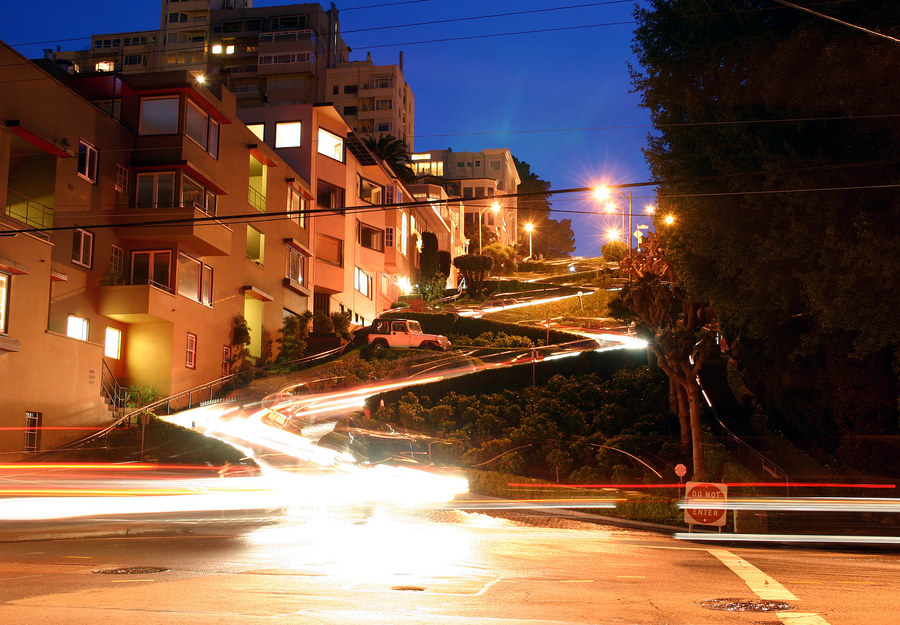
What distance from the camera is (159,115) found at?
32.9 m

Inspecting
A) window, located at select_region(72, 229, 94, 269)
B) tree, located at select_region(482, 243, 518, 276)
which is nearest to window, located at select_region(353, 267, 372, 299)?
window, located at select_region(72, 229, 94, 269)

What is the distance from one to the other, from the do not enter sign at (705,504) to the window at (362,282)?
34.7 metres

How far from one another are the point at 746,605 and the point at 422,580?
3.77 metres

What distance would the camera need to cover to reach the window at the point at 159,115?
108 feet

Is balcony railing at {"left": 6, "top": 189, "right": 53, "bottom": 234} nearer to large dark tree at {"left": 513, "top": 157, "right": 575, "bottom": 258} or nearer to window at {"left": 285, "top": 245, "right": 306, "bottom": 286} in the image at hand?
window at {"left": 285, "top": 245, "right": 306, "bottom": 286}

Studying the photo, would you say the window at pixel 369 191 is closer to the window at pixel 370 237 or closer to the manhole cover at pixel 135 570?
the window at pixel 370 237

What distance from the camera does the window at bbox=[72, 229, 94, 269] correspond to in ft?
96.2

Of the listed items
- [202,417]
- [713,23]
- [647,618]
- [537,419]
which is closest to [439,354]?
[537,419]

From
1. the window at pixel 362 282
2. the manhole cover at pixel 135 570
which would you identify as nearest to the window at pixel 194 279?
the window at pixel 362 282

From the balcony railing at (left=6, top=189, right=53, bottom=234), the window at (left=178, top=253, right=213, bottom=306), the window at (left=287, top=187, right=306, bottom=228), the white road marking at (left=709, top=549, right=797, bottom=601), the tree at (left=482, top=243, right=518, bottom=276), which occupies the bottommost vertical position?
the white road marking at (left=709, top=549, right=797, bottom=601)

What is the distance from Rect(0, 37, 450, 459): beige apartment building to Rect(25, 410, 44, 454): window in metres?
0.04

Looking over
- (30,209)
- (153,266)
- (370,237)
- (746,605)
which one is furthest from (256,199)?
(746,605)

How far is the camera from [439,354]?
137 ft

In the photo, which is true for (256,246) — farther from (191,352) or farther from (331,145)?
(331,145)
